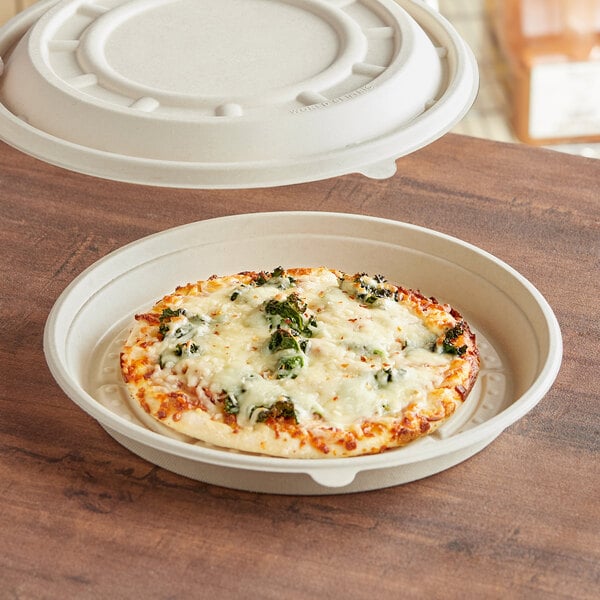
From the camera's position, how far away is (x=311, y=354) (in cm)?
139

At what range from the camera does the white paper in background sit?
3.24 meters

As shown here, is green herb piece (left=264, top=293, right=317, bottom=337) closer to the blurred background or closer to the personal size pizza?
the personal size pizza

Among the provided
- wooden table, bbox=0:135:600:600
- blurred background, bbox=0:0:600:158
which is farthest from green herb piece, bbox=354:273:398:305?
blurred background, bbox=0:0:600:158

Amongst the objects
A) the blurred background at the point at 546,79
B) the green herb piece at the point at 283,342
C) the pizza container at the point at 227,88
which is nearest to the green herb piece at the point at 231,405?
the green herb piece at the point at 283,342

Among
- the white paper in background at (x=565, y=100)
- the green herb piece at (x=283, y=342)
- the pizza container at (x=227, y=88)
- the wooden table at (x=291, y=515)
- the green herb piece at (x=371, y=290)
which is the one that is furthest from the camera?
the white paper in background at (x=565, y=100)

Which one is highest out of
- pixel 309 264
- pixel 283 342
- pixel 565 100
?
pixel 283 342

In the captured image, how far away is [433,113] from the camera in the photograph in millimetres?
979

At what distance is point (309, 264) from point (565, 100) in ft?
6.19

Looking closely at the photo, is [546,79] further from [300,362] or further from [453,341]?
[300,362]

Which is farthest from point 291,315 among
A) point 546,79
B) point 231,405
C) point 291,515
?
point 546,79

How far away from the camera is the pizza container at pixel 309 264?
118cm

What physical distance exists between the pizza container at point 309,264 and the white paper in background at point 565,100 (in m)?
1.78

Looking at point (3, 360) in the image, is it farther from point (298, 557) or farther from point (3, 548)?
point (298, 557)

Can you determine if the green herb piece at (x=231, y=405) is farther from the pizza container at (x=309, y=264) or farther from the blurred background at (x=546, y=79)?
the blurred background at (x=546, y=79)
